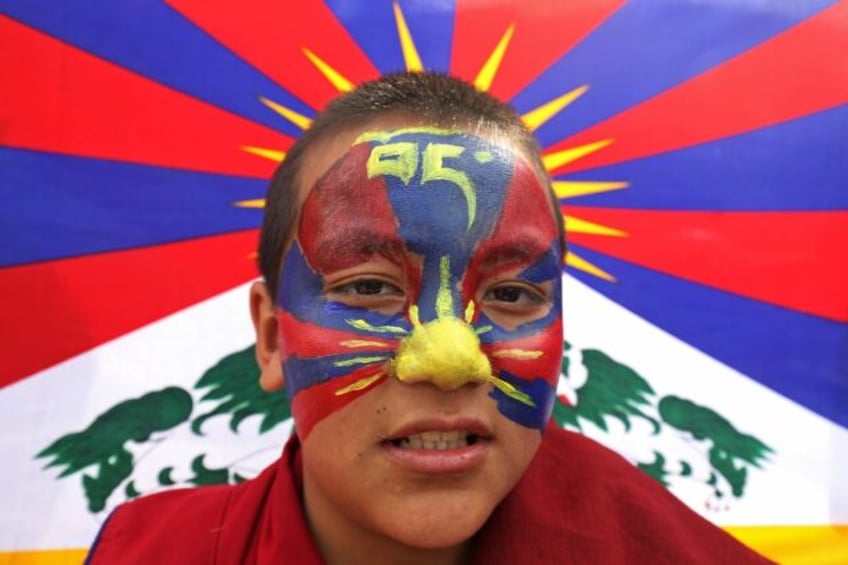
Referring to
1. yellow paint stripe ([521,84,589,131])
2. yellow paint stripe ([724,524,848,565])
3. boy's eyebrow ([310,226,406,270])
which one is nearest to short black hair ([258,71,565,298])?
boy's eyebrow ([310,226,406,270])

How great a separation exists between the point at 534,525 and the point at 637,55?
136cm

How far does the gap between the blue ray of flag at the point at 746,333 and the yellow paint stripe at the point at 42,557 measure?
1.50 metres

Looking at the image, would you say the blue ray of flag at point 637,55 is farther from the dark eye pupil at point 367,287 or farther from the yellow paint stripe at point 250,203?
the dark eye pupil at point 367,287

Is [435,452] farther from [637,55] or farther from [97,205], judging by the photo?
[637,55]

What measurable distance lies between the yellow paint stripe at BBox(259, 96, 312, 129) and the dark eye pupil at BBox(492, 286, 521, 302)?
1.05 m

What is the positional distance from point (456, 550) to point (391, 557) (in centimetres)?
15

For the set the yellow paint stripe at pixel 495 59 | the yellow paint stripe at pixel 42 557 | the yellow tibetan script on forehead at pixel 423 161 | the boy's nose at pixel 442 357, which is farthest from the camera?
the yellow paint stripe at pixel 495 59

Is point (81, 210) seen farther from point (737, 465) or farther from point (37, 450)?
point (737, 465)

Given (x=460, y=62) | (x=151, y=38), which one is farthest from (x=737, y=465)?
(x=151, y=38)

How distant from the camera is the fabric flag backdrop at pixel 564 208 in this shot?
1789mm

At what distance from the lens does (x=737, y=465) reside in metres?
1.94

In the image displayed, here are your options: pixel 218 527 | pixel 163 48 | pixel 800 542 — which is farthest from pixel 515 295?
pixel 800 542

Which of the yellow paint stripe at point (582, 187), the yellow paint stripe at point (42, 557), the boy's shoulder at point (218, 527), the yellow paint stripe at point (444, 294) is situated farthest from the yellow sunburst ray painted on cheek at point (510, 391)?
the yellow paint stripe at point (42, 557)

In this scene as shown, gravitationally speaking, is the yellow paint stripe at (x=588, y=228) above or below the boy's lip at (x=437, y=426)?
above
